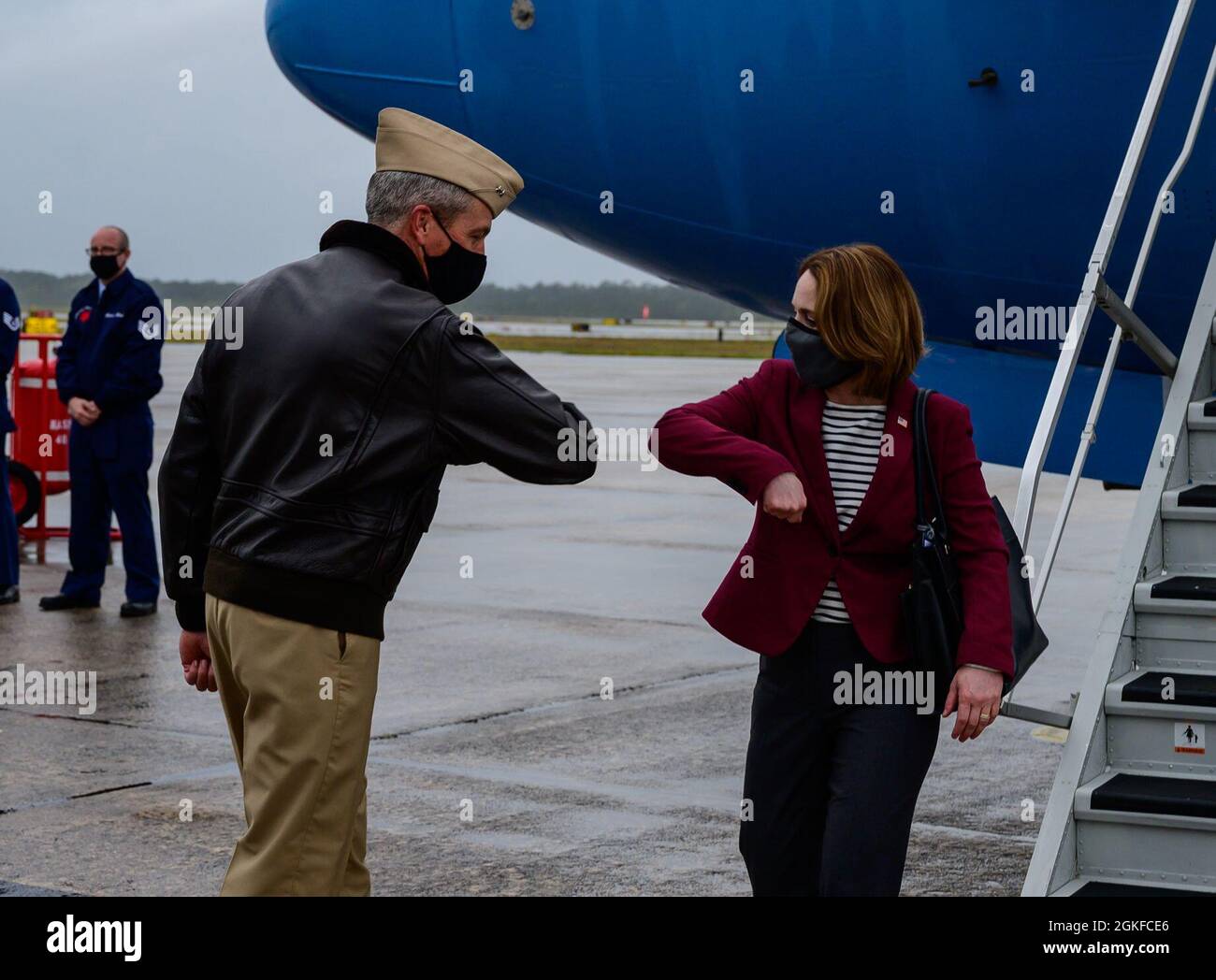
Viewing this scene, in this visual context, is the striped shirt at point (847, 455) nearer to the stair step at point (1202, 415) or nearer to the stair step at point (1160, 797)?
the stair step at point (1160, 797)

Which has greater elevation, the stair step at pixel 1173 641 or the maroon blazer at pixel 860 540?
the maroon blazer at pixel 860 540

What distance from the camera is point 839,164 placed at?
6.17m

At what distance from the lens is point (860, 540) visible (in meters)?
3.42

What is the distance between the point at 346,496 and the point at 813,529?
3.17 ft

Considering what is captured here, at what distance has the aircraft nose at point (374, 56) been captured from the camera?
21.2 ft

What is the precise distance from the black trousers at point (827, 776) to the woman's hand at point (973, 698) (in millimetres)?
81

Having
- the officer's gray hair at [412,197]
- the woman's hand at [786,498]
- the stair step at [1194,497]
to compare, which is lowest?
the stair step at [1194,497]

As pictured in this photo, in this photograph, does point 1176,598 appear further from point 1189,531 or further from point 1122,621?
point 1189,531

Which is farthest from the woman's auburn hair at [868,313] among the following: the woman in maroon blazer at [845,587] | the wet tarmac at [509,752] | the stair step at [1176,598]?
the wet tarmac at [509,752]

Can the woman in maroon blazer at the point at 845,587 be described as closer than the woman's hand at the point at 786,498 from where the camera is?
No

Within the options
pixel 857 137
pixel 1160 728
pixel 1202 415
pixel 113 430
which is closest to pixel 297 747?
pixel 1160 728

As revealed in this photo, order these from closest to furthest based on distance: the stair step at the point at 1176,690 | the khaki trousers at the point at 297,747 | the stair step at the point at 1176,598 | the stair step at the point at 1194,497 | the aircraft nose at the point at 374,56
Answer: the khaki trousers at the point at 297,747, the stair step at the point at 1176,690, the stair step at the point at 1176,598, the stair step at the point at 1194,497, the aircraft nose at the point at 374,56

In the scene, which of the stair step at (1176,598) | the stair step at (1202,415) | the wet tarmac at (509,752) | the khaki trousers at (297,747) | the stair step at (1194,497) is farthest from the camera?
the wet tarmac at (509,752)
